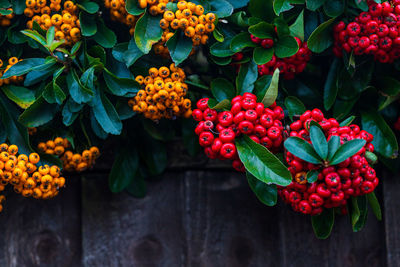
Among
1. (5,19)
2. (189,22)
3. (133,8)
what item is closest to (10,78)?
(5,19)

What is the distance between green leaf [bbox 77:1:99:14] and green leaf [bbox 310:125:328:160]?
2.11 ft

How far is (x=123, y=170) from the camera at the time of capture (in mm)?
1489

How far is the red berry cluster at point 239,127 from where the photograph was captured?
47.3 inches

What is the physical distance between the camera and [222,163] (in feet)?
5.05

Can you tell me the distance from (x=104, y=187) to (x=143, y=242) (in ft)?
0.67

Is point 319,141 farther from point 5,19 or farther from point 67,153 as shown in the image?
point 5,19

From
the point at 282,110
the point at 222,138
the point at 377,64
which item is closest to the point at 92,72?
the point at 222,138

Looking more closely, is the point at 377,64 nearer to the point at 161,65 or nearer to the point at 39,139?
the point at 161,65

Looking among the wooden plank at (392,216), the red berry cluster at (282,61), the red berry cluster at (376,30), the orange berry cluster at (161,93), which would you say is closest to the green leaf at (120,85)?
the orange berry cluster at (161,93)

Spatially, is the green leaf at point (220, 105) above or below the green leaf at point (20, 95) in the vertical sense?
above

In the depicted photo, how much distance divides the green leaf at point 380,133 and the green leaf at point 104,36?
749 mm

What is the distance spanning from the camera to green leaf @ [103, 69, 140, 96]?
1.31 meters

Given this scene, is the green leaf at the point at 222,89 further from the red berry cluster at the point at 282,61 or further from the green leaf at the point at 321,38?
the green leaf at the point at 321,38

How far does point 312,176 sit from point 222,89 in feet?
1.21
